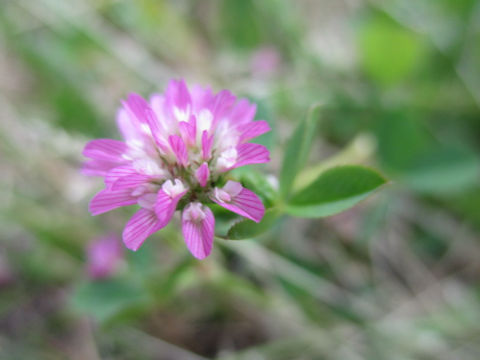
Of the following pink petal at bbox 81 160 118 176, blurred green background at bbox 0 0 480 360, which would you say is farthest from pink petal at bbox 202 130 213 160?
blurred green background at bbox 0 0 480 360

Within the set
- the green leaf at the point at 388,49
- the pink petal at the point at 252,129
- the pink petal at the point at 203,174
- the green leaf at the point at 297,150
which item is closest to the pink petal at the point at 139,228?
the pink petal at the point at 203,174

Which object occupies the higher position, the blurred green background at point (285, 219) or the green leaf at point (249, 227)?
the blurred green background at point (285, 219)

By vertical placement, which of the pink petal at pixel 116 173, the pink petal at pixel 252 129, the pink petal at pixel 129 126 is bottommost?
the pink petal at pixel 116 173

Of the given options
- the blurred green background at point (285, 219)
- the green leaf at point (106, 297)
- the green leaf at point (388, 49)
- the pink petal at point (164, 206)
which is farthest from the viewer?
the green leaf at point (388, 49)

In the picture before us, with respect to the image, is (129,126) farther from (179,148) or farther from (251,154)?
(251,154)

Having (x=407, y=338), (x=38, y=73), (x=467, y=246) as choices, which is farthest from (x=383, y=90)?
(x=38, y=73)

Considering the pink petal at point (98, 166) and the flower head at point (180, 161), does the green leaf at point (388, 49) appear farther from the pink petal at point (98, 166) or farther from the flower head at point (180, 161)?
the pink petal at point (98, 166)

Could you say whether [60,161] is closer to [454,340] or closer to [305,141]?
[305,141]
